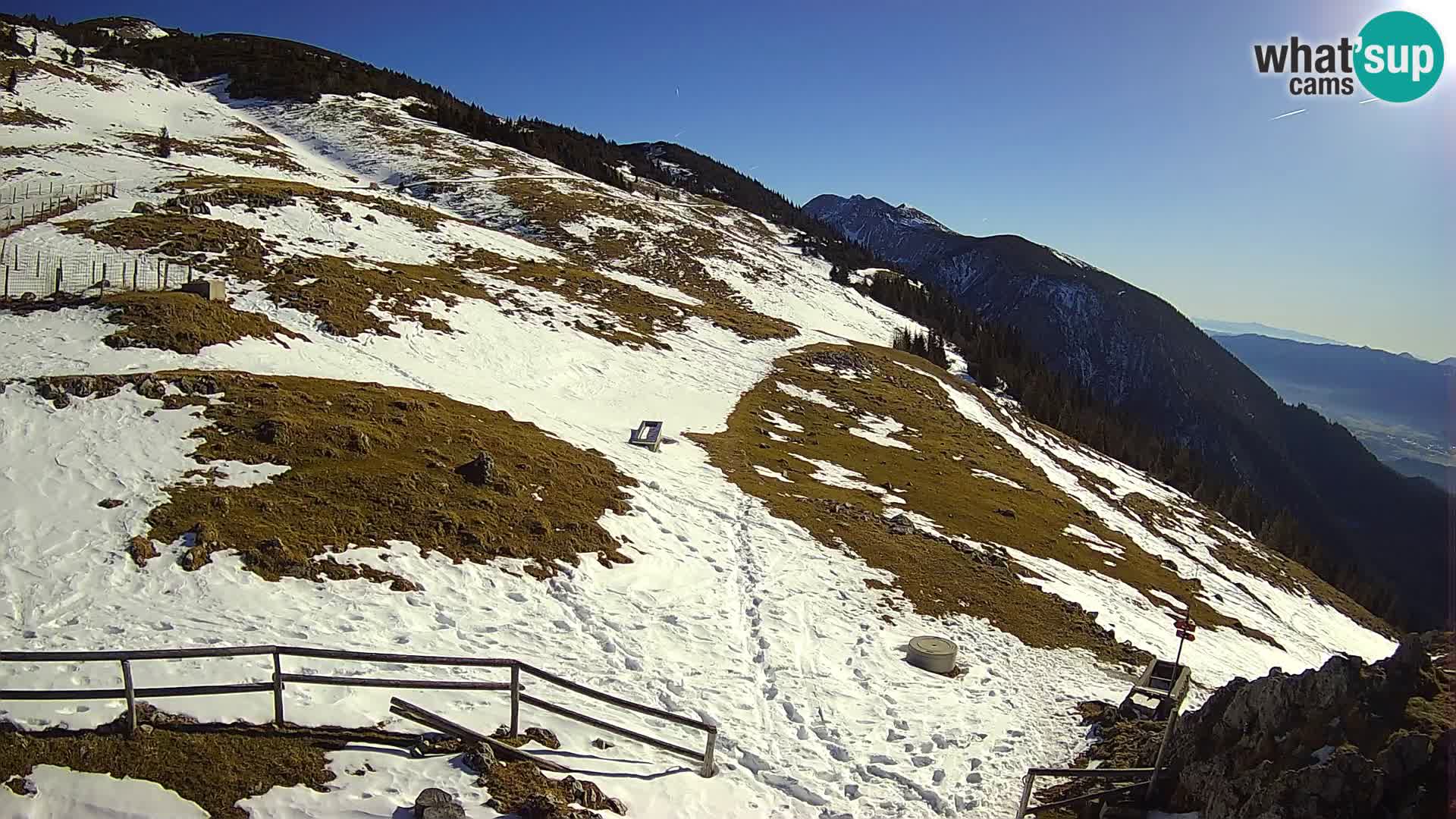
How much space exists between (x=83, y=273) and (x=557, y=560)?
88.7 ft

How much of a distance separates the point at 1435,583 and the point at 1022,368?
13133cm


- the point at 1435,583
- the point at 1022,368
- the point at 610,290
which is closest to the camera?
the point at 610,290

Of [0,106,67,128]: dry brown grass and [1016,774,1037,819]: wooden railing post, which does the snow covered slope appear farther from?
[0,106,67,128]: dry brown grass

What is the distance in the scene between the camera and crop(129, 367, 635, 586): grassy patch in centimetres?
1572

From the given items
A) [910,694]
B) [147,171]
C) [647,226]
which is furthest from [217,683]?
[647,226]

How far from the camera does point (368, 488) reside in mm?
18531

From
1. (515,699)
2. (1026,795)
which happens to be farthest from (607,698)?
(1026,795)

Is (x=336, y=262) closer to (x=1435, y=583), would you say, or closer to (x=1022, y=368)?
(x=1022, y=368)

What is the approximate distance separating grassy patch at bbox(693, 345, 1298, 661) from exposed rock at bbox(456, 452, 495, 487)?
36.4ft

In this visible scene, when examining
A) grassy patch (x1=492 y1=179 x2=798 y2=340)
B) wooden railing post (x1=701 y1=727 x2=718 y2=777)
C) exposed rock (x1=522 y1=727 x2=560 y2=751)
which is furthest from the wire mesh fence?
grassy patch (x1=492 y1=179 x2=798 y2=340)

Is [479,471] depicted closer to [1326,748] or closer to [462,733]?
[462,733]

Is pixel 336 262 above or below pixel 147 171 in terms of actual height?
below

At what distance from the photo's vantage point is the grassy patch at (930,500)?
77.1ft

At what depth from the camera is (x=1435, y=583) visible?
158m
